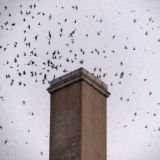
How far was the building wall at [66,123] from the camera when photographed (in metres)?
22.1

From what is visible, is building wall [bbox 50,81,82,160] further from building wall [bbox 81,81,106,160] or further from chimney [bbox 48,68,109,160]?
building wall [bbox 81,81,106,160]

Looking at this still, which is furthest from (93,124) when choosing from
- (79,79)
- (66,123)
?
(79,79)

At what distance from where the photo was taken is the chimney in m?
22.2

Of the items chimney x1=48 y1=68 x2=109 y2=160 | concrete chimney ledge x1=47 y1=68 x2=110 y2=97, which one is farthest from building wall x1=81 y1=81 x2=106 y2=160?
concrete chimney ledge x1=47 y1=68 x2=110 y2=97

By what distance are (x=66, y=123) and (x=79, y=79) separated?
1.47m

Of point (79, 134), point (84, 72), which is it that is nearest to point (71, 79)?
point (84, 72)

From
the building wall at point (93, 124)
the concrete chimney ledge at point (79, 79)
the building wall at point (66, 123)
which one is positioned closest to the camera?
the building wall at point (66, 123)

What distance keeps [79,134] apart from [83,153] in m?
0.63

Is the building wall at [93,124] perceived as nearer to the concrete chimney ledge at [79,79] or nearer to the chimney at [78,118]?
the chimney at [78,118]

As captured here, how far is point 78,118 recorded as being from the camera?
2258 centimetres

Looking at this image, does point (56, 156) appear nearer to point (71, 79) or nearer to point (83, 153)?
point (83, 153)

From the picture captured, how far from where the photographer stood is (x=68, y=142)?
22.3m

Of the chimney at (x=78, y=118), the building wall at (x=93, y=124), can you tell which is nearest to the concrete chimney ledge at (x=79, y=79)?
the chimney at (x=78, y=118)

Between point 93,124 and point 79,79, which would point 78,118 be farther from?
point 79,79
